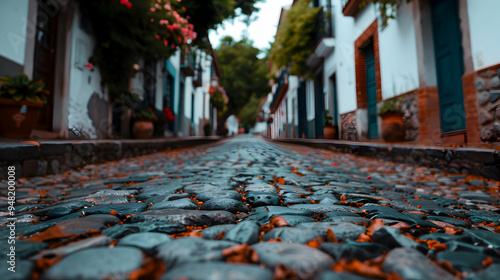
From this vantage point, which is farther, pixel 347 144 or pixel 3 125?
pixel 347 144

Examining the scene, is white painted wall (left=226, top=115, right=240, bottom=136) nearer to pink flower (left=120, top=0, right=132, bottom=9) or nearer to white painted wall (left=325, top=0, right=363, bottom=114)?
white painted wall (left=325, top=0, right=363, bottom=114)

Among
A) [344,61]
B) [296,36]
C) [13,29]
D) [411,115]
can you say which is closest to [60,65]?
[13,29]

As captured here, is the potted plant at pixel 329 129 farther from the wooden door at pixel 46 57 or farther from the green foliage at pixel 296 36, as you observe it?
the wooden door at pixel 46 57

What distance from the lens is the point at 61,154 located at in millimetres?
2785

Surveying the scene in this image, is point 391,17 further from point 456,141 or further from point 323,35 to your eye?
point 323,35

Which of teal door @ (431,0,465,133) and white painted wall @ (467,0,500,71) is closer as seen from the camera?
white painted wall @ (467,0,500,71)

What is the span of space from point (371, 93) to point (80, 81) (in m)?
6.04

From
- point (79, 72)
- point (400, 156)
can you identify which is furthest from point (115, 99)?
point (400, 156)

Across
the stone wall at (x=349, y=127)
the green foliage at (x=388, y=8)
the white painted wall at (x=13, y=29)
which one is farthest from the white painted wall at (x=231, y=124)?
the white painted wall at (x=13, y=29)

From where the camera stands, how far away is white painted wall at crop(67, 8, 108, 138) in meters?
4.39

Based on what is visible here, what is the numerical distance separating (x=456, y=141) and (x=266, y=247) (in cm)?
436

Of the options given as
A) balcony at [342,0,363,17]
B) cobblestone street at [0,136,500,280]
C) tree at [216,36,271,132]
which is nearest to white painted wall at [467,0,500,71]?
cobblestone street at [0,136,500,280]

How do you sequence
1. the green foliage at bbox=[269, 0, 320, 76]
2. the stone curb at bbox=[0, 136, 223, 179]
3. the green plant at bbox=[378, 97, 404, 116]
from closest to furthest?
1. the stone curb at bbox=[0, 136, 223, 179]
2. the green plant at bbox=[378, 97, 404, 116]
3. the green foliage at bbox=[269, 0, 320, 76]

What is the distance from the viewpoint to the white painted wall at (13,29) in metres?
3.17
